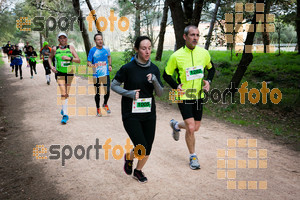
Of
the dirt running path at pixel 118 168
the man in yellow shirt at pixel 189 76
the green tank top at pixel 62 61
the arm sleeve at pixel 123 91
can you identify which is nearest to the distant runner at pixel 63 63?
the green tank top at pixel 62 61

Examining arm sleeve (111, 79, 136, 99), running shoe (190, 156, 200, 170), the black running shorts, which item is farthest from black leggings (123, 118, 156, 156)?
running shoe (190, 156, 200, 170)

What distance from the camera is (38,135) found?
682 centimetres

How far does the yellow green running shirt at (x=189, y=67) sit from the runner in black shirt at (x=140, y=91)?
0.86m

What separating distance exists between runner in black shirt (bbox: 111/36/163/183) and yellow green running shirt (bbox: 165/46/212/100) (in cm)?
86

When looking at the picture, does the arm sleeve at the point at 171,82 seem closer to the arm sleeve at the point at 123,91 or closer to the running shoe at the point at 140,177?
the arm sleeve at the point at 123,91

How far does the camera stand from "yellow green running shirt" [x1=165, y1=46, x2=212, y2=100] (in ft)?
15.5

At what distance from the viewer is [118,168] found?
4945 millimetres

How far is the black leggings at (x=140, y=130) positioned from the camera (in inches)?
155

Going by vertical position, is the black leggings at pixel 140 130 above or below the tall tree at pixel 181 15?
below

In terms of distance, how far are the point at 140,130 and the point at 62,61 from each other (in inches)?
179

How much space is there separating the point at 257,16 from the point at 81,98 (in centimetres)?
792

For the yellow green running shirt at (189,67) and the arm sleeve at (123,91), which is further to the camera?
the yellow green running shirt at (189,67)

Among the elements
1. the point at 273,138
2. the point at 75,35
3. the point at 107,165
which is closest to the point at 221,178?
the point at 107,165

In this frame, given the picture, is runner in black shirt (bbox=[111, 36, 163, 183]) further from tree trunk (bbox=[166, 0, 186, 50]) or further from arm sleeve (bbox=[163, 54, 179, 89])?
tree trunk (bbox=[166, 0, 186, 50])
